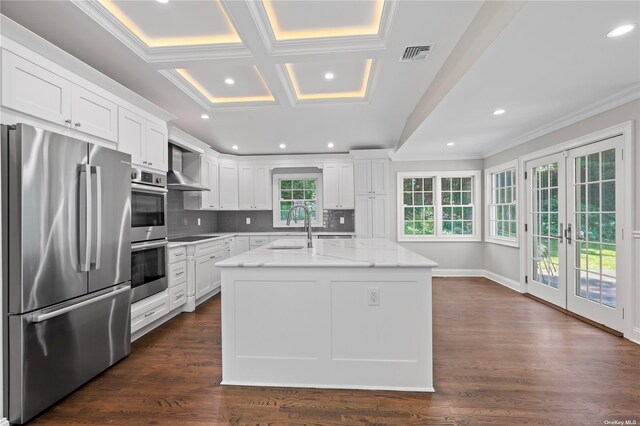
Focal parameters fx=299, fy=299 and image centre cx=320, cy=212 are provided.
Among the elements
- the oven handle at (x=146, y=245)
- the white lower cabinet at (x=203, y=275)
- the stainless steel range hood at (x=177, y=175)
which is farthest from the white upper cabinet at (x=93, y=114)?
the white lower cabinet at (x=203, y=275)

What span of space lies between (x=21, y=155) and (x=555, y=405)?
11.8ft

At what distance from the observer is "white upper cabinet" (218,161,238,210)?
5711 mm

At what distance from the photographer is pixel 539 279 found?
14.1 ft

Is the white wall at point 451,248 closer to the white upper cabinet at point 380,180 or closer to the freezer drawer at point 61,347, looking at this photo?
the white upper cabinet at point 380,180

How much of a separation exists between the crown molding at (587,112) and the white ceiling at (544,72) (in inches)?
0.8

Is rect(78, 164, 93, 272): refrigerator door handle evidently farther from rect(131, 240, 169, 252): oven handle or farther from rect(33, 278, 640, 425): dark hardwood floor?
rect(33, 278, 640, 425): dark hardwood floor

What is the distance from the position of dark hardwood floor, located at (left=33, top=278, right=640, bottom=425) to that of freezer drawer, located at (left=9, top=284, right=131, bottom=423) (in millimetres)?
121

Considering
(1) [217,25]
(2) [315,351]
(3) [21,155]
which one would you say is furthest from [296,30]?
(2) [315,351]

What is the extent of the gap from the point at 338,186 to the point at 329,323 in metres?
4.01

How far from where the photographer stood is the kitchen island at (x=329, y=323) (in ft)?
6.81

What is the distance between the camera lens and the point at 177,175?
4117 millimetres

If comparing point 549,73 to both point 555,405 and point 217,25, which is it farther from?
point 217,25

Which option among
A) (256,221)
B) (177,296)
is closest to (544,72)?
(177,296)

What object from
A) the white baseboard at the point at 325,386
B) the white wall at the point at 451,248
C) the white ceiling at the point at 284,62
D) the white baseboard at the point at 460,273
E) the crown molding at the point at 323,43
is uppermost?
the crown molding at the point at 323,43
